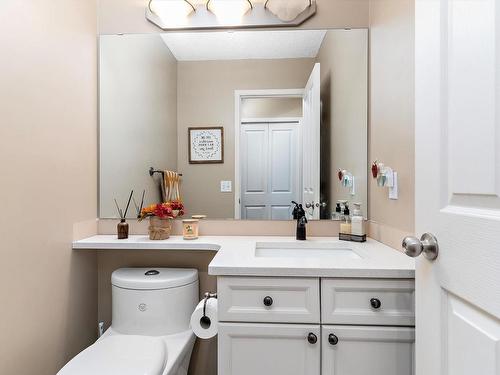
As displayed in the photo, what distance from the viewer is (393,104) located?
129 centimetres

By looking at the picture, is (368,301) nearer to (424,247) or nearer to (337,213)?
(424,247)

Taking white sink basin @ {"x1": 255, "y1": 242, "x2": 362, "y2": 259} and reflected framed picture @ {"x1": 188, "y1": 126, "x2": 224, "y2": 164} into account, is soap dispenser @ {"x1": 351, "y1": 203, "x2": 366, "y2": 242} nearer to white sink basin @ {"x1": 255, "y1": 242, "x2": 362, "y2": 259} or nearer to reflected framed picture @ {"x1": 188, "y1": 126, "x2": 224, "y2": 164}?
white sink basin @ {"x1": 255, "y1": 242, "x2": 362, "y2": 259}

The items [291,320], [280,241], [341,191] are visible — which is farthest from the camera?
[341,191]

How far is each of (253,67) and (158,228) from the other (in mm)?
1037

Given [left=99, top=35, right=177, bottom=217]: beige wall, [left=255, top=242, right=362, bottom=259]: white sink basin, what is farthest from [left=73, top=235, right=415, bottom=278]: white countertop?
[left=99, top=35, right=177, bottom=217]: beige wall

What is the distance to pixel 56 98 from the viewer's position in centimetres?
130

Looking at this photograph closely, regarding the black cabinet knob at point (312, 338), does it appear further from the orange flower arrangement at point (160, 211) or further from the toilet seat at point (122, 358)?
the orange flower arrangement at point (160, 211)

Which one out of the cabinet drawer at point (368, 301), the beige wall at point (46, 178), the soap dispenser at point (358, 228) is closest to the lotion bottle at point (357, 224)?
the soap dispenser at point (358, 228)

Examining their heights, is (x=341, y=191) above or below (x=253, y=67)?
below

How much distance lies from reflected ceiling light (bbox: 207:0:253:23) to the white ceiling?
81 millimetres

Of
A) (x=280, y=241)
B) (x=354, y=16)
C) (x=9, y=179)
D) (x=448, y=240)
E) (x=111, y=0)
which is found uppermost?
(x=111, y=0)

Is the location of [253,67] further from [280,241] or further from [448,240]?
[448,240]

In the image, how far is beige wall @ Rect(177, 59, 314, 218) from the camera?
1657 mm

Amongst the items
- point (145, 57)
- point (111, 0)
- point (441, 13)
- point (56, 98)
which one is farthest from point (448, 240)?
point (111, 0)
